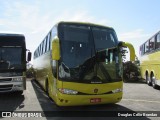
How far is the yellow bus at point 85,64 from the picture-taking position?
9.91m

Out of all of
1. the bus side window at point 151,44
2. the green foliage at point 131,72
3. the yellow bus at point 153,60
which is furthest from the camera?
the green foliage at point 131,72

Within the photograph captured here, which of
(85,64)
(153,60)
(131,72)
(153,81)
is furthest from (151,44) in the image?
(85,64)

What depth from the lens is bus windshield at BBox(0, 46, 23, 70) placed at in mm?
13695

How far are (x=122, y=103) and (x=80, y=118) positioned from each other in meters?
3.56

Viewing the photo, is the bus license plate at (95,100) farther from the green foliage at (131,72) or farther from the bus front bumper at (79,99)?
the green foliage at (131,72)

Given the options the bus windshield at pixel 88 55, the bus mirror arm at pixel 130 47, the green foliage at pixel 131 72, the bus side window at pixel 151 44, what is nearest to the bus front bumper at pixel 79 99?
the bus windshield at pixel 88 55

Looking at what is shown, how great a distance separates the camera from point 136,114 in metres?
9.98

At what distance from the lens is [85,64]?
10148 mm

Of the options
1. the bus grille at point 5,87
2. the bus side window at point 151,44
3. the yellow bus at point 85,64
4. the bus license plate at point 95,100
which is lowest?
the bus license plate at point 95,100

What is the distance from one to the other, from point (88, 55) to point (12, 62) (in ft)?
16.2

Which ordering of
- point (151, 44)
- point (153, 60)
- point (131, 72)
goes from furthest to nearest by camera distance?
point (131, 72)
point (151, 44)
point (153, 60)

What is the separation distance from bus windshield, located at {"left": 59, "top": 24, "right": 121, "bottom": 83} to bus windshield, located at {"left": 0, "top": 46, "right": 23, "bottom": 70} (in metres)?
4.18

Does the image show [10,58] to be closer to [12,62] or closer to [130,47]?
[12,62]

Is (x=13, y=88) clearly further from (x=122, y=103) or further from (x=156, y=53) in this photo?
(x=156, y=53)
